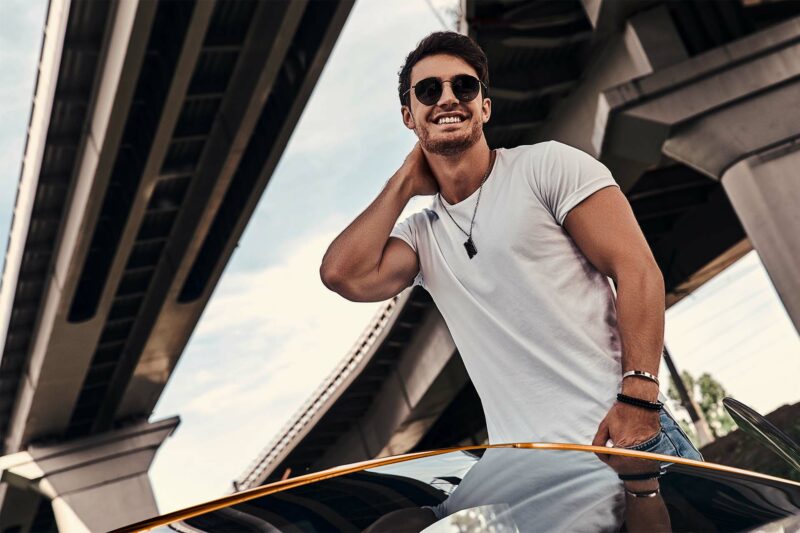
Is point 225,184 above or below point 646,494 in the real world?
above

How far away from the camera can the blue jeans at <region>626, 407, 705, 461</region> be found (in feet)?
7.94

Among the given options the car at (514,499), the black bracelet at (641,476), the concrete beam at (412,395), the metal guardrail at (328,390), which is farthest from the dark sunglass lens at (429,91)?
the metal guardrail at (328,390)

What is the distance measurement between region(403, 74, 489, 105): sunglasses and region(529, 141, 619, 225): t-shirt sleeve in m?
0.29

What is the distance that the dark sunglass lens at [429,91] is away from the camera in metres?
2.85

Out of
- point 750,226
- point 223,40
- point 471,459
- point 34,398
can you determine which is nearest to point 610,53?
point 750,226

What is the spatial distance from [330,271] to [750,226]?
1085 cm

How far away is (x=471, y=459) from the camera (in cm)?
181

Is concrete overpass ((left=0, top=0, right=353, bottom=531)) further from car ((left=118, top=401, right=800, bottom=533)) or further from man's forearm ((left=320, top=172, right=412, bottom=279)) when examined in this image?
car ((left=118, top=401, right=800, bottom=533))

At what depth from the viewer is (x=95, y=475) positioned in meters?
31.2

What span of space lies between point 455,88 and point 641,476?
4.92 ft

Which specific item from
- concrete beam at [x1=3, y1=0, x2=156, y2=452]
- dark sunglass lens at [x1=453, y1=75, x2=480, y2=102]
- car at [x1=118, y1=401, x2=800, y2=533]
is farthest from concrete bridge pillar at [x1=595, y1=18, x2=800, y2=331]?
car at [x1=118, y1=401, x2=800, y2=533]

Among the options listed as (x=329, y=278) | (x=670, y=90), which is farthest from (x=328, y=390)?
(x=329, y=278)

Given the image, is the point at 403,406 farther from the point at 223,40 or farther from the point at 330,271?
the point at 330,271

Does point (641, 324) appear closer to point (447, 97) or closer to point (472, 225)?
point (472, 225)
